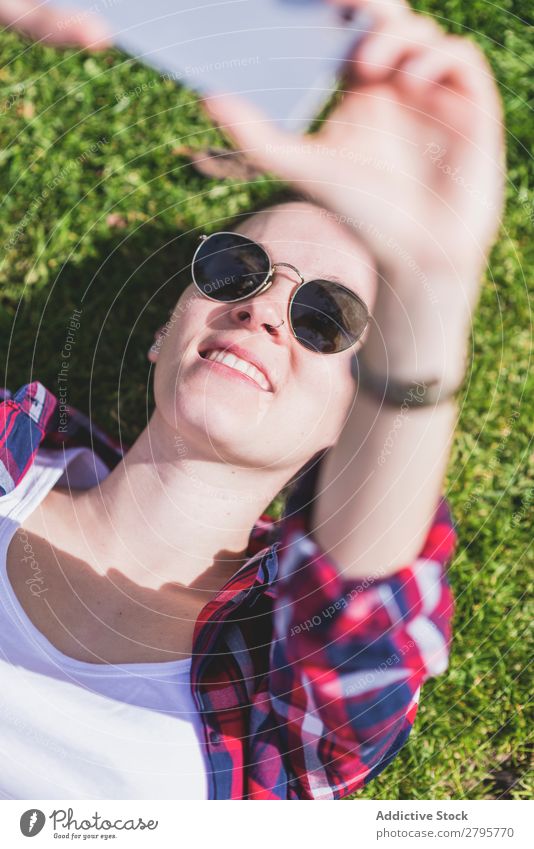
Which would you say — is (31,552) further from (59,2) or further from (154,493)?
(59,2)

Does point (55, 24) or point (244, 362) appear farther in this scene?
point (55, 24)

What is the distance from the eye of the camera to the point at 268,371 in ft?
3.45

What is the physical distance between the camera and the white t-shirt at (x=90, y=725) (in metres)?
1.07

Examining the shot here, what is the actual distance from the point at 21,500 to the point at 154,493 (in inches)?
9.1

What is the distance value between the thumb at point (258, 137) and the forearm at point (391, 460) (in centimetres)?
46

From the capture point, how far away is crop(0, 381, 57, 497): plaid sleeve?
45.6 inches

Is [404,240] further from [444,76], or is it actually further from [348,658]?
[348,658]

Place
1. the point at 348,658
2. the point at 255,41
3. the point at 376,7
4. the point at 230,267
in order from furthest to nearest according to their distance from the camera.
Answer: the point at 255,41 < the point at 376,7 < the point at 230,267 < the point at 348,658

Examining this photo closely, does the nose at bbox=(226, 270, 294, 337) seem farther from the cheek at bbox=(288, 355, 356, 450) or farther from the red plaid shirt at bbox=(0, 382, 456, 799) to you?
the red plaid shirt at bbox=(0, 382, 456, 799)

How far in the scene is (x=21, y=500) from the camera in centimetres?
118

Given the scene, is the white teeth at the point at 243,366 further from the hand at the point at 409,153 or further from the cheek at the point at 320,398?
the hand at the point at 409,153

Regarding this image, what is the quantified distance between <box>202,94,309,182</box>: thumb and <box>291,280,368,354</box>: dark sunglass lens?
0.42 metres

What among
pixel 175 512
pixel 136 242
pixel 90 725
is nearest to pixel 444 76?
pixel 136 242
